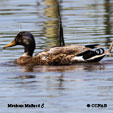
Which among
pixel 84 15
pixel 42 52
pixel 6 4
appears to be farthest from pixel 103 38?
pixel 6 4

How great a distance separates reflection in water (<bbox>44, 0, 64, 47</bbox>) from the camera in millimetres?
16461

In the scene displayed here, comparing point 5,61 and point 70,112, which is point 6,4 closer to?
point 5,61

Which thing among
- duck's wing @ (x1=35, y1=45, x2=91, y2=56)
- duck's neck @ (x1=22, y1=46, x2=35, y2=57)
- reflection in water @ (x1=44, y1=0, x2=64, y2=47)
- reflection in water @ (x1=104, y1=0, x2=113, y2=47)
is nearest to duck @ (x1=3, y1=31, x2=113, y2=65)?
duck's wing @ (x1=35, y1=45, x2=91, y2=56)

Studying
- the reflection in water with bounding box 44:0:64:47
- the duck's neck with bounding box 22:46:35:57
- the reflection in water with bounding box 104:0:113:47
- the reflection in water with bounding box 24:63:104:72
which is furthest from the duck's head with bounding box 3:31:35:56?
the reflection in water with bounding box 104:0:113:47

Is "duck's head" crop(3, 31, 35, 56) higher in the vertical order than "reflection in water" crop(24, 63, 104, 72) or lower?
higher

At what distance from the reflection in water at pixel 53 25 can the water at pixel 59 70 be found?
30mm

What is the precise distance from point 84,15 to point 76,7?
6.31ft

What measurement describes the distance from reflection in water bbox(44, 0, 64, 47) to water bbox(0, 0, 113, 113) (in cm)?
3

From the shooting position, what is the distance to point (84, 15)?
2109 centimetres

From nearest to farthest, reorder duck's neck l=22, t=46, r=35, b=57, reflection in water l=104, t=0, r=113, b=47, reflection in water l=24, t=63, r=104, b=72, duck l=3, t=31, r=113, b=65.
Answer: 1. reflection in water l=24, t=63, r=104, b=72
2. duck l=3, t=31, r=113, b=65
3. duck's neck l=22, t=46, r=35, b=57
4. reflection in water l=104, t=0, r=113, b=47

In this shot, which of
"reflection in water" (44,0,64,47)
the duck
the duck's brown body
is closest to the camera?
the duck

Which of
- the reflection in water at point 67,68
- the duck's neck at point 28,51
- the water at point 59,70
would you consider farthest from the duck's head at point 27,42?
the reflection in water at point 67,68

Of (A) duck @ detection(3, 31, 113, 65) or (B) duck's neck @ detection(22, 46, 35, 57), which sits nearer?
(A) duck @ detection(3, 31, 113, 65)

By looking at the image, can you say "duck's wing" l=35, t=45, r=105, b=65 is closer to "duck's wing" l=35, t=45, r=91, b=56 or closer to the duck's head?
"duck's wing" l=35, t=45, r=91, b=56
